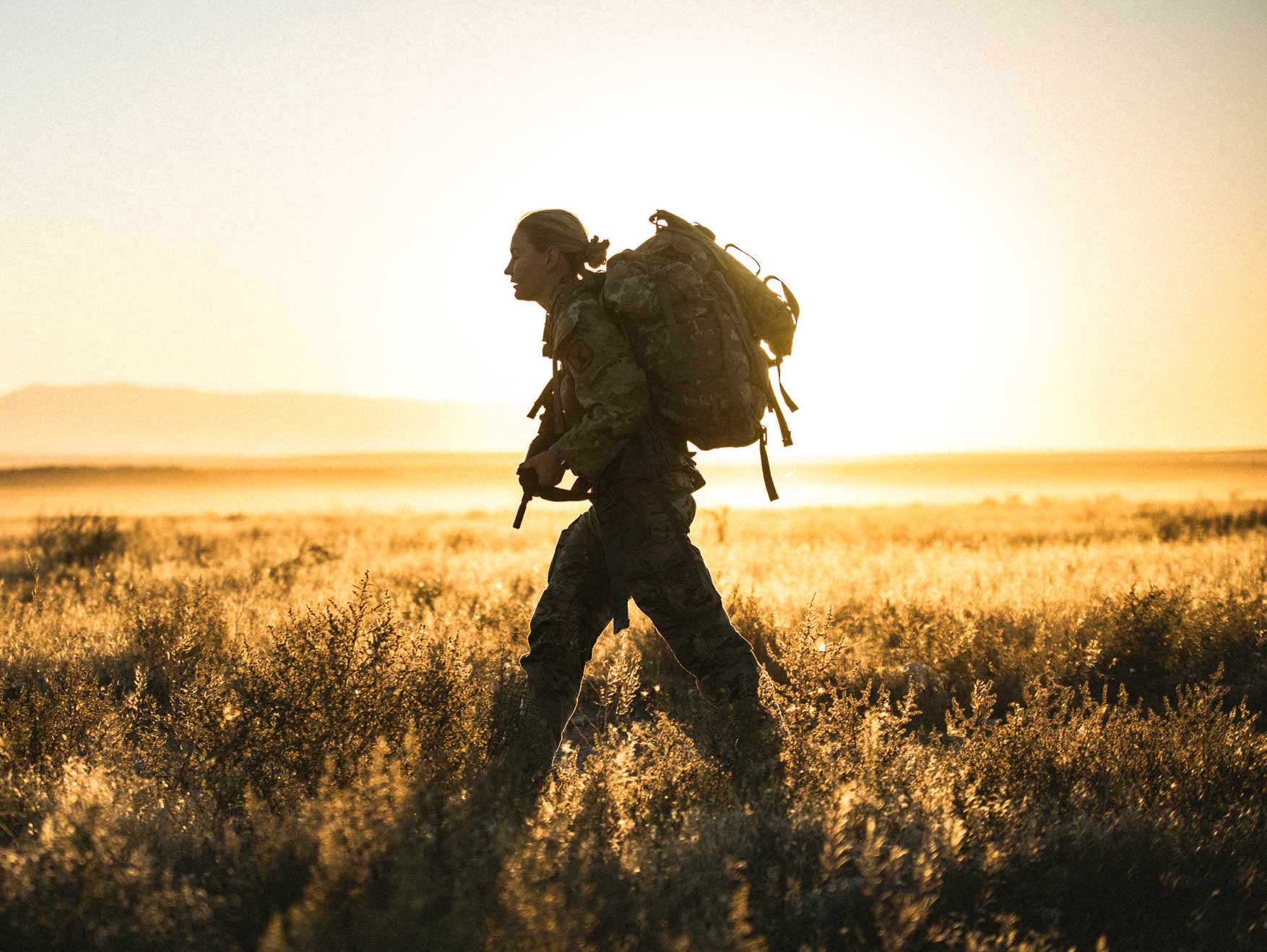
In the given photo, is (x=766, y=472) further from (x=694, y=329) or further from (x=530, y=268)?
(x=530, y=268)

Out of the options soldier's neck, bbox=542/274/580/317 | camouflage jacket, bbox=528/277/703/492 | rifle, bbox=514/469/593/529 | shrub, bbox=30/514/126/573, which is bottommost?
shrub, bbox=30/514/126/573

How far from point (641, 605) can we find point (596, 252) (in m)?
1.47

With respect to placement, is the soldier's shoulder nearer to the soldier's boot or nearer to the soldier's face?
the soldier's face

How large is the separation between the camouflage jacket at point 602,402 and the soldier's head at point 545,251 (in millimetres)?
161

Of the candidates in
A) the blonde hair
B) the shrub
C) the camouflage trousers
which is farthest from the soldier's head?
the shrub

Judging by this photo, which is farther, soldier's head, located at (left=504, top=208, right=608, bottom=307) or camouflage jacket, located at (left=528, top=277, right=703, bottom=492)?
soldier's head, located at (left=504, top=208, right=608, bottom=307)

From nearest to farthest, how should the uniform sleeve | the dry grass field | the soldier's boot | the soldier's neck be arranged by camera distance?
1. the dry grass field
2. the soldier's boot
3. the uniform sleeve
4. the soldier's neck

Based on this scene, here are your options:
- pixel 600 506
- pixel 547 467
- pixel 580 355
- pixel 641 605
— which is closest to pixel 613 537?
pixel 600 506

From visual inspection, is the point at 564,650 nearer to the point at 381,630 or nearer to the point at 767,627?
the point at 381,630

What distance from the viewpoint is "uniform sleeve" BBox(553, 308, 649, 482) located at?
405 centimetres

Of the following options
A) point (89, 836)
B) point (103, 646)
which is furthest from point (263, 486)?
point (89, 836)

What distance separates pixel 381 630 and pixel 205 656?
2541mm

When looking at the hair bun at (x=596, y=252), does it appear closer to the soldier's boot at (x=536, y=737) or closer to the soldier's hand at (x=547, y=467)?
the soldier's hand at (x=547, y=467)

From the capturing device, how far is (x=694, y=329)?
4145mm
